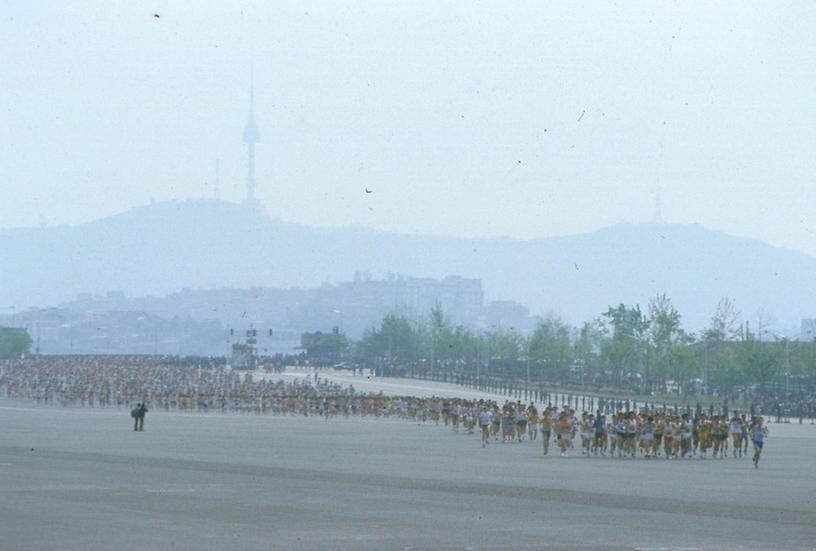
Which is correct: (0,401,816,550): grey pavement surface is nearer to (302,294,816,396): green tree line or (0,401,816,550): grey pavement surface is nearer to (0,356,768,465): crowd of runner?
(0,356,768,465): crowd of runner

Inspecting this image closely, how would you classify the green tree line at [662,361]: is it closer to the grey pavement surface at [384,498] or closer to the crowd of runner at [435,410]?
the crowd of runner at [435,410]

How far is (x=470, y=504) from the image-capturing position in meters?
27.7

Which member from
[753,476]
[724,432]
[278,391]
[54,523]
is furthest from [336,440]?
[278,391]

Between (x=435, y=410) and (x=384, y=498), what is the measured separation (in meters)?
54.9

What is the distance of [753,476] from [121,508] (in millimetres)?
17942

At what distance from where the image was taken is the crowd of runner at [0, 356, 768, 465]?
158 feet

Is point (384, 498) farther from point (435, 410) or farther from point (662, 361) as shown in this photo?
point (662, 361)

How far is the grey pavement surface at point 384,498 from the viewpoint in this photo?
21.9 metres

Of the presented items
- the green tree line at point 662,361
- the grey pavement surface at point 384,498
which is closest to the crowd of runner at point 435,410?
the grey pavement surface at point 384,498

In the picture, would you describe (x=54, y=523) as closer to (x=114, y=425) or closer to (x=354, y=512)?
(x=354, y=512)

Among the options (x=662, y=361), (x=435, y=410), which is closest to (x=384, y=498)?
(x=435, y=410)

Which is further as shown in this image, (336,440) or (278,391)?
(278,391)

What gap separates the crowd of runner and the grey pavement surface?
1.79 metres

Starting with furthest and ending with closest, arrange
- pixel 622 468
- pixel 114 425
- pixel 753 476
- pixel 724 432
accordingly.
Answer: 1. pixel 114 425
2. pixel 724 432
3. pixel 622 468
4. pixel 753 476
